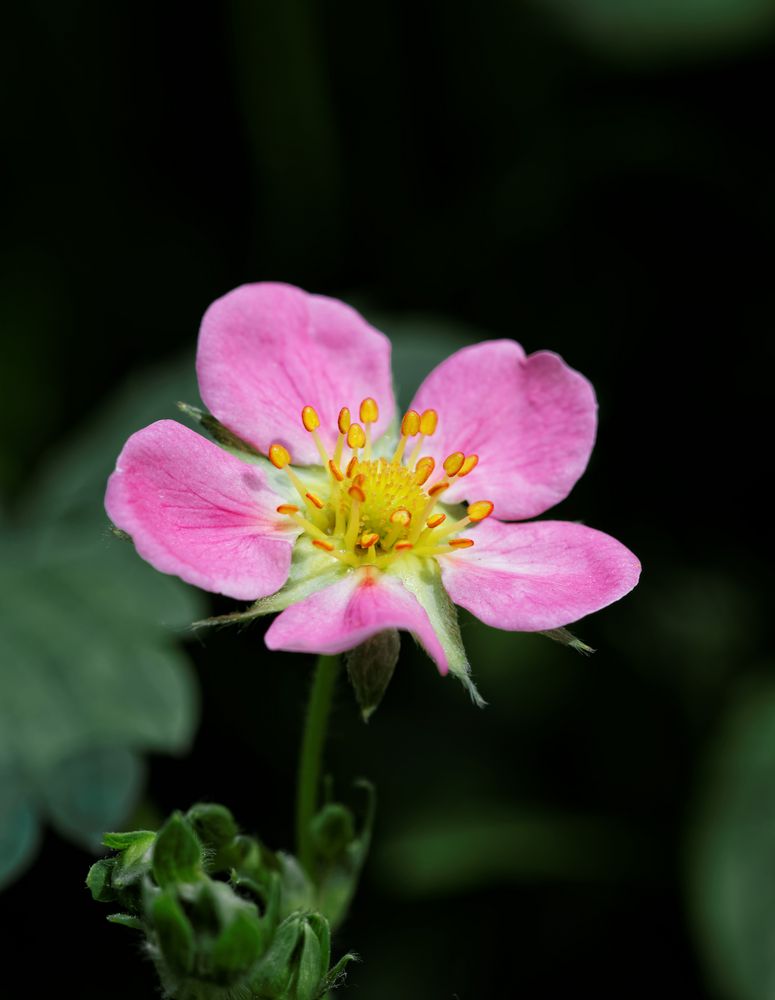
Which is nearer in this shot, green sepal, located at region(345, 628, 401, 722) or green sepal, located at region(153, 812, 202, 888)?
green sepal, located at region(153, 812, 202, 888)

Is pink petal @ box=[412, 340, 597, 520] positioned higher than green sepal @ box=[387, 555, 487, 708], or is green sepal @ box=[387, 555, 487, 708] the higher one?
pink petal @ box=[412, 340, 597, 520]

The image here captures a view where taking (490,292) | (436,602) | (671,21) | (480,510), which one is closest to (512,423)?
(480,510)

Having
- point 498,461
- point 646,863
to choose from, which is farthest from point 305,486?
point 646,863

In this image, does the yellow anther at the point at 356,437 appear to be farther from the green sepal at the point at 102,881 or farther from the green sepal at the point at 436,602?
the green sepal at the point at 102,881

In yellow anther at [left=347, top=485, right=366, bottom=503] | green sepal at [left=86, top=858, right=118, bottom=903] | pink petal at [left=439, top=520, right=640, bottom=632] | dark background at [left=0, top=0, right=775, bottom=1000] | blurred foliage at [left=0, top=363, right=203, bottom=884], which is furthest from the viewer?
dark background at [left=0, top=0, right=775, bottom=1000]

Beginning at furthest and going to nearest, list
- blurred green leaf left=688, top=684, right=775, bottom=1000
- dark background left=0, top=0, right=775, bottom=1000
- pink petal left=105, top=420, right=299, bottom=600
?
dark background left=0, top=0, right=775, bottom=1000, blurred green leaf left=688, top=684, right=775, bottom=1000, pink petal left=105, top=420, right=299, bottom=600

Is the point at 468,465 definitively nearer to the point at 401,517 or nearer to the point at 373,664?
the point at 401,517

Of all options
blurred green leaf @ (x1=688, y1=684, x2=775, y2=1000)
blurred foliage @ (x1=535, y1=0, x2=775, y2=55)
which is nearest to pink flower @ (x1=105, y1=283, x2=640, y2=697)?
blurred green leaf @ (x1=688, y1=684, x2=775, y2=1000)

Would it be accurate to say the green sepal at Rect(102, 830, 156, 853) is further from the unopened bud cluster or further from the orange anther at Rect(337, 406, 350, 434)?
the orange anther at Rect(337, 406, 350, 434)
